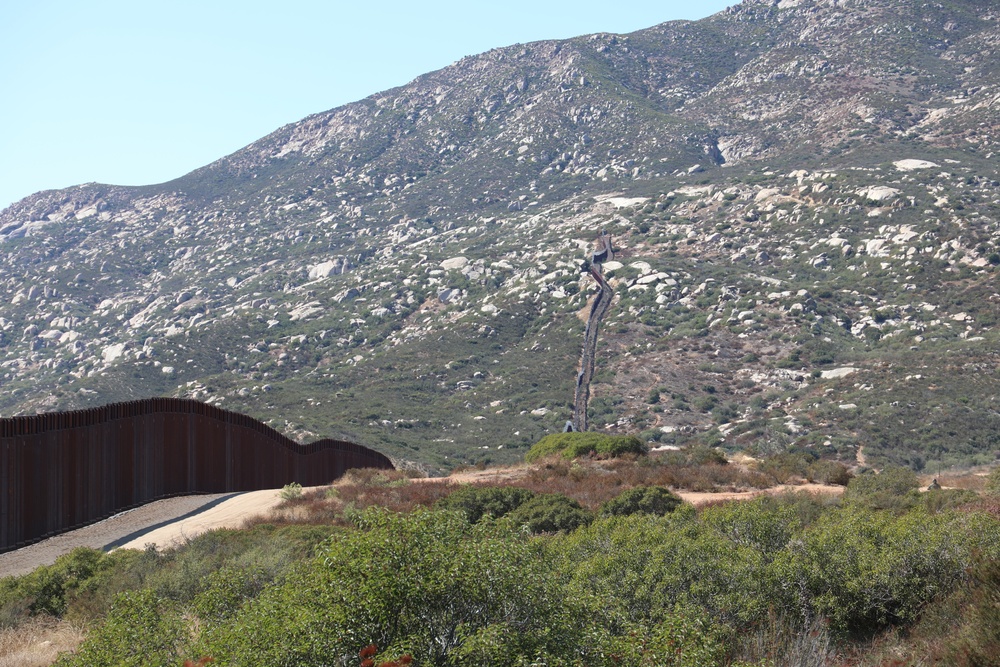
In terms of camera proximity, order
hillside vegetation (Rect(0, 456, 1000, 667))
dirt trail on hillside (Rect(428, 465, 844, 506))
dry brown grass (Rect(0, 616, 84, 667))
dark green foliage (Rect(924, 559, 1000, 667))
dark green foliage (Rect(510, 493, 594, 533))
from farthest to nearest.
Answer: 1. dirt trail on hillside (Rect(428, 465, 844, 506))
2. dark green foliage (Rect(510, 493, 594, 533))
3. dry brown grass (Rect(0, 616, 84, 667))
4. dark green foliage (Rect(924, 559, 1000, 667))
5. hillside vegetation (Rect(0, 456, 1000, 667))

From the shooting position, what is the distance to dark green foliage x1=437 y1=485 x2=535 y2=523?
58.4ft

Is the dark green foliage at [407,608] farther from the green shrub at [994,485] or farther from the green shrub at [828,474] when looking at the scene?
the green shrub at [828,474]

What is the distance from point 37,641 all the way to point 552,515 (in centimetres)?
890

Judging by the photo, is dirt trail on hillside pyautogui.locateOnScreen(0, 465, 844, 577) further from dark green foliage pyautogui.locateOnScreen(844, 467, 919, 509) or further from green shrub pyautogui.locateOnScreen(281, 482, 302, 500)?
dark green foliage pyautogui.locateOnScreen(844, 467, 919, 509)

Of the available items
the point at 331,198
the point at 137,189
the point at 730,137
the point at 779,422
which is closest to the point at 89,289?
the point at 331,198

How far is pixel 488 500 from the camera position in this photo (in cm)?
1819

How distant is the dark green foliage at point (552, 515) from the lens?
53.3 ft

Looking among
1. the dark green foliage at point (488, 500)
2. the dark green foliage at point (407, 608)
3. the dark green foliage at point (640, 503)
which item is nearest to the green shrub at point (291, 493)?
the dark green foliage at point (488, 500)

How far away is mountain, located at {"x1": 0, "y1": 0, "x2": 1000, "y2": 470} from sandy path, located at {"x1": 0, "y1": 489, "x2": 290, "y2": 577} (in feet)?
80.0

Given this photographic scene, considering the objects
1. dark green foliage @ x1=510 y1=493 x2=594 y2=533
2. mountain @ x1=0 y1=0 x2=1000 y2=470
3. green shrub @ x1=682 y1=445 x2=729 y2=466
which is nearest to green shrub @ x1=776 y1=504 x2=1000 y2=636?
dark green foliage @ x1=510 y1=493 x2=594 y2=533

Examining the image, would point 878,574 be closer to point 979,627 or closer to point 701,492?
point 979,627

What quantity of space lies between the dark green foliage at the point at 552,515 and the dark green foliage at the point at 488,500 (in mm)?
580

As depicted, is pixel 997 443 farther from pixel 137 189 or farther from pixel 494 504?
pixel 137 189

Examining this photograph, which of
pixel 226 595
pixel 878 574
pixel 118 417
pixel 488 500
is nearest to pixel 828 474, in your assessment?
pixel 488 500
